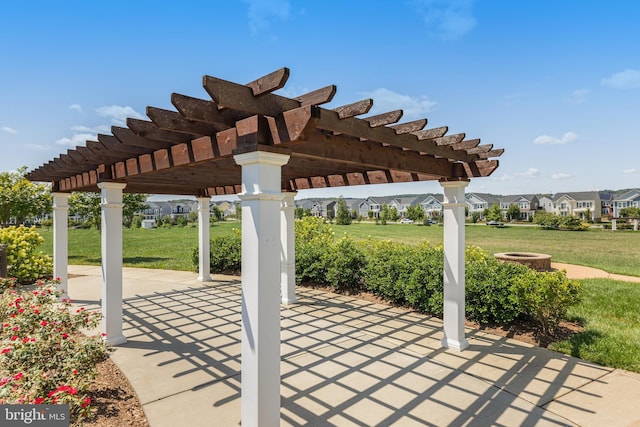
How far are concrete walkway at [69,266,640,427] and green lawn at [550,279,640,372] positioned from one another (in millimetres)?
298

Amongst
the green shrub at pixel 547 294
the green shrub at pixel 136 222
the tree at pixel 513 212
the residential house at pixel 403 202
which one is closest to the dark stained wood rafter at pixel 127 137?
the green shrub at pixel 547 294

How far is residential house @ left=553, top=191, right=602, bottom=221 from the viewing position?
5888cm

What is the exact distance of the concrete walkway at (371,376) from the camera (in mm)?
3459

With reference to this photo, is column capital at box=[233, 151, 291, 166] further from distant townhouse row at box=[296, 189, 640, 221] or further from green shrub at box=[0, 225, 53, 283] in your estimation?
distant townhouse row at box=[296, 189, 640, 221]

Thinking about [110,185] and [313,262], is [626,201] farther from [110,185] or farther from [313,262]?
[110,185]

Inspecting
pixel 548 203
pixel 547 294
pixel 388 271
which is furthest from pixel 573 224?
pixel 547 294

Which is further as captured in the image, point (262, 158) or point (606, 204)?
point (606, 204)

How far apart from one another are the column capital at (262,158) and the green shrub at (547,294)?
4.74 m

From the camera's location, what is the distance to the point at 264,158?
2648mm

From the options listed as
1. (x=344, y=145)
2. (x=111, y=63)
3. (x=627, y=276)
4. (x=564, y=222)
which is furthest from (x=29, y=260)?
(x=564, y=222)

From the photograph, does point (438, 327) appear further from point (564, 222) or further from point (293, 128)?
point (564, 222)

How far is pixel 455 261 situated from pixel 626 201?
76.4 meters

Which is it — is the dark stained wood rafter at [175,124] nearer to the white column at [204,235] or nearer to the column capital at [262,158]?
the column capital at [262,158]

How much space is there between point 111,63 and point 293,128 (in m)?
5.84
